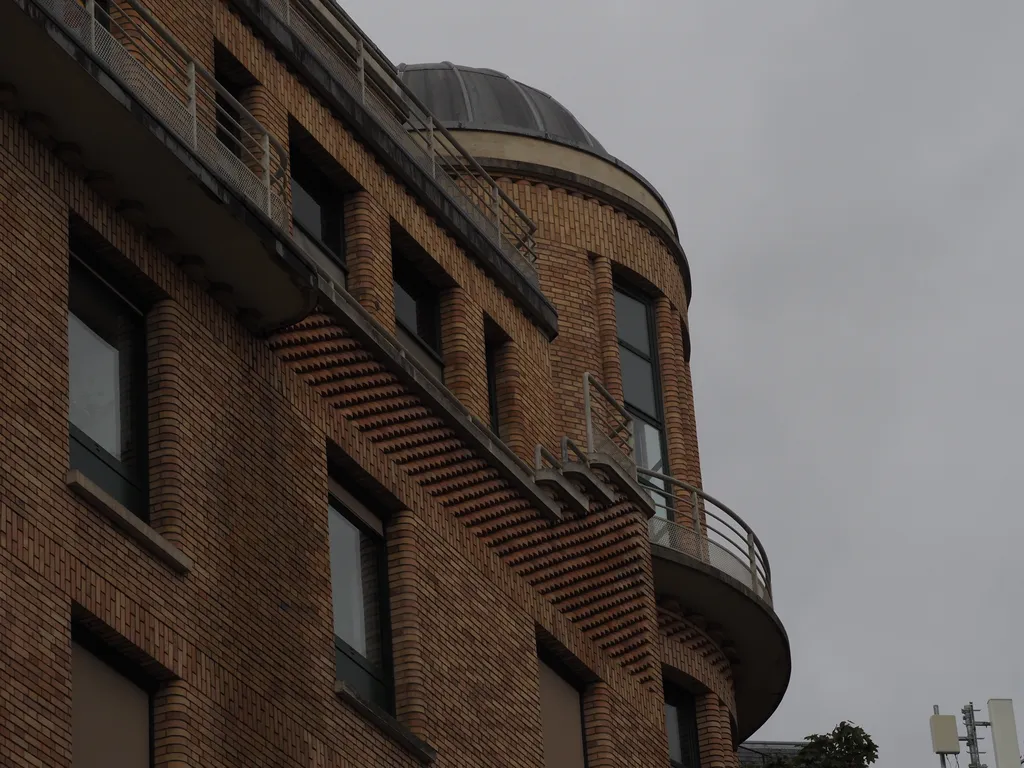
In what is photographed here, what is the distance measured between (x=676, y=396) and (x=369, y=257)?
36.1ft

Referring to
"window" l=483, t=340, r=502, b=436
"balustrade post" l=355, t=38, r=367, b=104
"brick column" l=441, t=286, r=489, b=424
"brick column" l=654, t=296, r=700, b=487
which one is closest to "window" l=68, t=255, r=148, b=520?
"brick column" l=441, t=286, r=489, b=424

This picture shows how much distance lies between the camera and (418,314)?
3027 cm

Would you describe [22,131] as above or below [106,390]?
above

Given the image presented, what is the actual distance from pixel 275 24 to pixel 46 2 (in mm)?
6024

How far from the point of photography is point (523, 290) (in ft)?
105

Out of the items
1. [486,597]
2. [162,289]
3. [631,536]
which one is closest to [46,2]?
[162,289]

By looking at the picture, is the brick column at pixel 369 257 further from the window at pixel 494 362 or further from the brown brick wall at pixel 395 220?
the window at pixel 494 362

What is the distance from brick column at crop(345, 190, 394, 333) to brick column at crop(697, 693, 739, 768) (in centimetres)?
981

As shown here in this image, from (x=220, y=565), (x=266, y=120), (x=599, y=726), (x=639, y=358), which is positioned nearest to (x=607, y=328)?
(x=639, y=358)

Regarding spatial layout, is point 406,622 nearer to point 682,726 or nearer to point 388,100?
point 388,100

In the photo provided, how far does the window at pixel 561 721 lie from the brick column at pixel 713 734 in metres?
5.21

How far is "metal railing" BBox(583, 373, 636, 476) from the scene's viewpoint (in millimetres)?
32844

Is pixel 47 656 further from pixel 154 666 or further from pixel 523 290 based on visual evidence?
pixel 523 290

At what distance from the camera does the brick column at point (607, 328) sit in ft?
121
